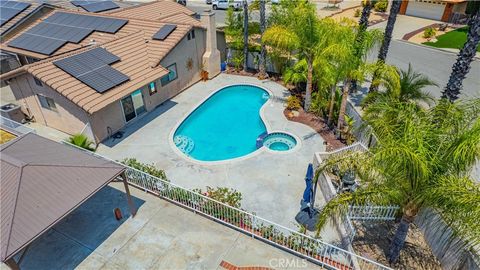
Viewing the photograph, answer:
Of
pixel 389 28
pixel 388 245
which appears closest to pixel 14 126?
pixel 388 245

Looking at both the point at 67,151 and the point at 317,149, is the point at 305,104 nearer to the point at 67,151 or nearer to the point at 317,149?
the point at 317,149

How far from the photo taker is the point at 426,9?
134 feet

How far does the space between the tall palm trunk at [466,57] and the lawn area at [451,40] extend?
72.4ft

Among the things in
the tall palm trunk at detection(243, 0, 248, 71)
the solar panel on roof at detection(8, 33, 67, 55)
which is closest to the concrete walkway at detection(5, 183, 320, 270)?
the solar panel on roof at detection(8, 33, 67, 55)

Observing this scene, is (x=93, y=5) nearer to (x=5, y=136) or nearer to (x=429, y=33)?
(x=5, y=136)

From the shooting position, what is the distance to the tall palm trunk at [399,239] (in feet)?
32.1

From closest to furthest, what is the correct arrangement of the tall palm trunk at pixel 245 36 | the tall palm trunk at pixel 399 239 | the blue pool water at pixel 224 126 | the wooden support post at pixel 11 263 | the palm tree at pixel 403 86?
the wooden support post at pixel 11 263 → the tall palm trunk at pixel 399 239 → the palm tree at pixel 403 86 → the blue pool water at pixel 224 126 → the tall palm trunk at pixel 245 36

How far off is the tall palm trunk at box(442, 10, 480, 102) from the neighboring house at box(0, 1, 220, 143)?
1673 centimetres

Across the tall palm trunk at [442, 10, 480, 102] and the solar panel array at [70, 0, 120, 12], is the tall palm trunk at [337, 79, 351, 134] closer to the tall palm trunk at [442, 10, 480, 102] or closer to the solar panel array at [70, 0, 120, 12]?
the tall palm trunk at [442, 10, 480, 102]

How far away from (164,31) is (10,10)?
48.1 feet

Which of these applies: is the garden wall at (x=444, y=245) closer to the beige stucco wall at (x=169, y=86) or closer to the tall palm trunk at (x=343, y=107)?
the tall palm trunk at (x=343, y=107)

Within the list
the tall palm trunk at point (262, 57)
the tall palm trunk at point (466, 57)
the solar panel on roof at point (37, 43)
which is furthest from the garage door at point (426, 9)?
the solar panel on roof at point (37, 43)

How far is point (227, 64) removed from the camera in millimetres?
29891

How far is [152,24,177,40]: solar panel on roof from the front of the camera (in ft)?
72.6
